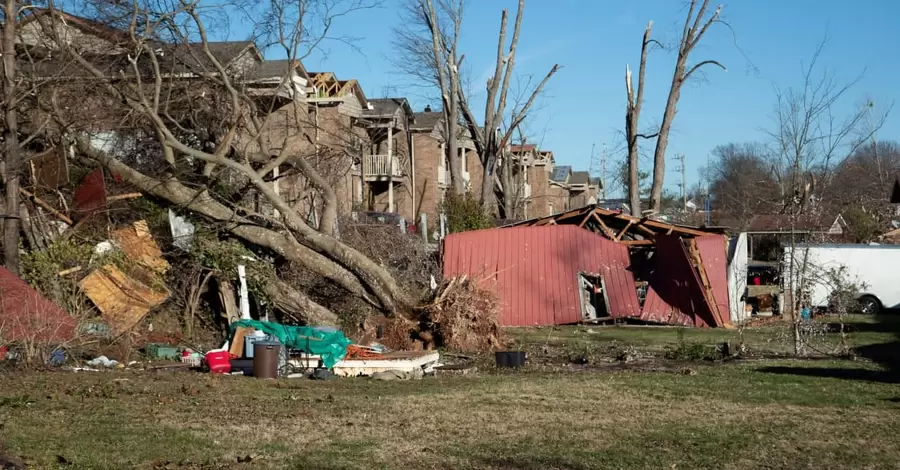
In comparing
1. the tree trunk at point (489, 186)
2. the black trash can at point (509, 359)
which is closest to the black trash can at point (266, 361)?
the black trash can at point (509, 359)

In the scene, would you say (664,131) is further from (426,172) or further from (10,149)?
(10,149)

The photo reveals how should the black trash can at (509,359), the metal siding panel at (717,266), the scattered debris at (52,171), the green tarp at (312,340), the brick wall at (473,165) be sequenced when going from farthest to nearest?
the brick wall at (473,165), the metal siding panel at (717,266), the scattered debris at (52,171), the black trash can at (509,359), the green tarp at (312,340)

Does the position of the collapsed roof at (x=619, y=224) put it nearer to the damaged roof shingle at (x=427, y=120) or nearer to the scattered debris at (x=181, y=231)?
the scattered debris at (x=181, y=231)

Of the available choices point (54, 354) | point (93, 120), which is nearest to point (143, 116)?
point (93, 120)

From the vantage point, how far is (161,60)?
21.5m

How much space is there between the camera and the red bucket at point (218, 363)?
14.1 meters

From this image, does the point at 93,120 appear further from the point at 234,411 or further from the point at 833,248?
the point at 833,248

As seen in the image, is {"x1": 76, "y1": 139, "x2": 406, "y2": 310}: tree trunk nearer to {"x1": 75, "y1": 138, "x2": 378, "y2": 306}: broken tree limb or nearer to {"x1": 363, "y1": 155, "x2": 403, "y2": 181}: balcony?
{"x1": 75, "y1": 138, "x2": 378, "y2": 306}: broken tree limb

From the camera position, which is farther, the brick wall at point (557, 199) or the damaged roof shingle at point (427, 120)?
the brick wall at point (557, 199)

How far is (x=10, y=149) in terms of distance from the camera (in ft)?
56.9

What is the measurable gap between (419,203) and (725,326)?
88.6ft

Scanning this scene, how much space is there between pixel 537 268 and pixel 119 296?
10.8 m

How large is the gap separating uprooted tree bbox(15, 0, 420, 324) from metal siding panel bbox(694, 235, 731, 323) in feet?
31.0

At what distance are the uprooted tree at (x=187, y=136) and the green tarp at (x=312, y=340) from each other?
3.15 meters
